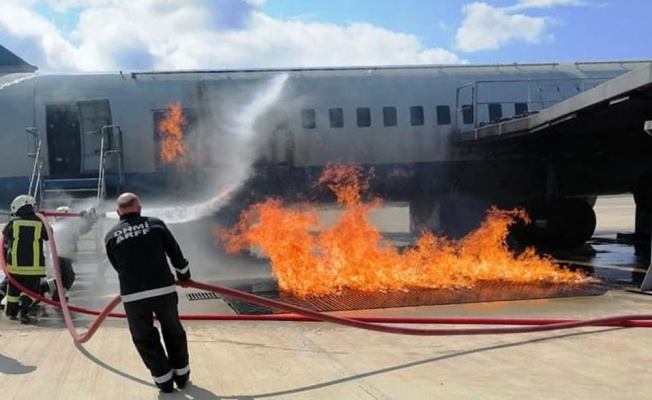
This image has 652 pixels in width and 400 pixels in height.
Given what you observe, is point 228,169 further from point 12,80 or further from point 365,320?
point 365,320

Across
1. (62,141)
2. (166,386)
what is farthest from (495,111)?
(166,386)

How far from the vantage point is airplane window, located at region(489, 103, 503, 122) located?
1419 centimetres

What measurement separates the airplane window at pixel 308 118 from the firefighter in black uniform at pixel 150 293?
8.47 metres

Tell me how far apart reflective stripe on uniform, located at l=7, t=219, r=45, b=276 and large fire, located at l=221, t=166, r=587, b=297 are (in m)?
3.54

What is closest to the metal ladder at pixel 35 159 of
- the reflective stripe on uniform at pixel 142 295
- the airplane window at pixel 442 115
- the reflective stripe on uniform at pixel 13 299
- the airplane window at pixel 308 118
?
the reflective stripe on uniform at pixel 13 299

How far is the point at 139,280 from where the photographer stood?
194 inches

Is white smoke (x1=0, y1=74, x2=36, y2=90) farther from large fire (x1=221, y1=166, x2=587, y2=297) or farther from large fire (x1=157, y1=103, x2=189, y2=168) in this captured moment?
large fire (x1=221, y1=166, x2=587, y2=297)

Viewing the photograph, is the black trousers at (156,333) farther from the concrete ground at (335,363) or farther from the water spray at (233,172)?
the water spray at (233,172)

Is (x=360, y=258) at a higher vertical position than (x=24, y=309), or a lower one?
higher

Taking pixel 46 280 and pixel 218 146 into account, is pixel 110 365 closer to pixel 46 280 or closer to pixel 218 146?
pixel 46 280

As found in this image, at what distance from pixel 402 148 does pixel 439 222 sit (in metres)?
1.80

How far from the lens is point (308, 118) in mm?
13391

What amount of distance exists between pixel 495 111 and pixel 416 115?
6.02 feet

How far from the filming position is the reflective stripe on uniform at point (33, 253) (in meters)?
7.75
